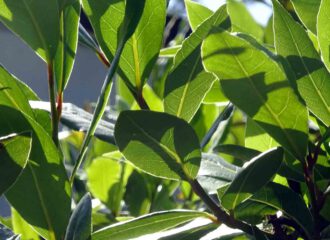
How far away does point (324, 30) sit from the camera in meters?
0.61

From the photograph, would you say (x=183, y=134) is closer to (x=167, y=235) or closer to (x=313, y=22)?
(x=167, y=235)

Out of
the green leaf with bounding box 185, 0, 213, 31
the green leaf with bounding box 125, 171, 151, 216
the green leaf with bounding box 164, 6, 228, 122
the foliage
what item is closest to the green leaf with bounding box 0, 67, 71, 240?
the foliage

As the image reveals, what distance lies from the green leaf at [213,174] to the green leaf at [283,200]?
0.13ft

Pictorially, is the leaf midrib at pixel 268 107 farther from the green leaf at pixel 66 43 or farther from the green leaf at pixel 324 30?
the green leaf at pixel 66 43

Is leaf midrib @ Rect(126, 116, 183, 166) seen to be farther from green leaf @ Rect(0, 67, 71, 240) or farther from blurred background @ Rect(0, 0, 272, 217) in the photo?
blurred background @ Rect(0, 0, 272, 217)

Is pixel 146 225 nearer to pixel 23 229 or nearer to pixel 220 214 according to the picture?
pixel 220 214

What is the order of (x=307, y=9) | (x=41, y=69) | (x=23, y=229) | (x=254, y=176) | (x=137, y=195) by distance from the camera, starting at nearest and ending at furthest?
(x=254, y=176) → (x=307, y=9) → (x=23, y=229) → (x=137, y=195) → (x=41, y=69)

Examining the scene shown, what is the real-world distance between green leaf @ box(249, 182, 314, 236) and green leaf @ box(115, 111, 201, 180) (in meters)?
0.06

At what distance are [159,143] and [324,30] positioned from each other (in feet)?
0.59

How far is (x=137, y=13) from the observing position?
→ 57 cm

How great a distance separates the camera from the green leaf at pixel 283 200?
0.60m

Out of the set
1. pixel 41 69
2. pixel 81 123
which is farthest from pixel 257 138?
pixel 41 69

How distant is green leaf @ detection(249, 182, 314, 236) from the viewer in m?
0.60

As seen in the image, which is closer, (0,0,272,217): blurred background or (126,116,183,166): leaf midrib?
(126,116,183,166): leaf midrib
